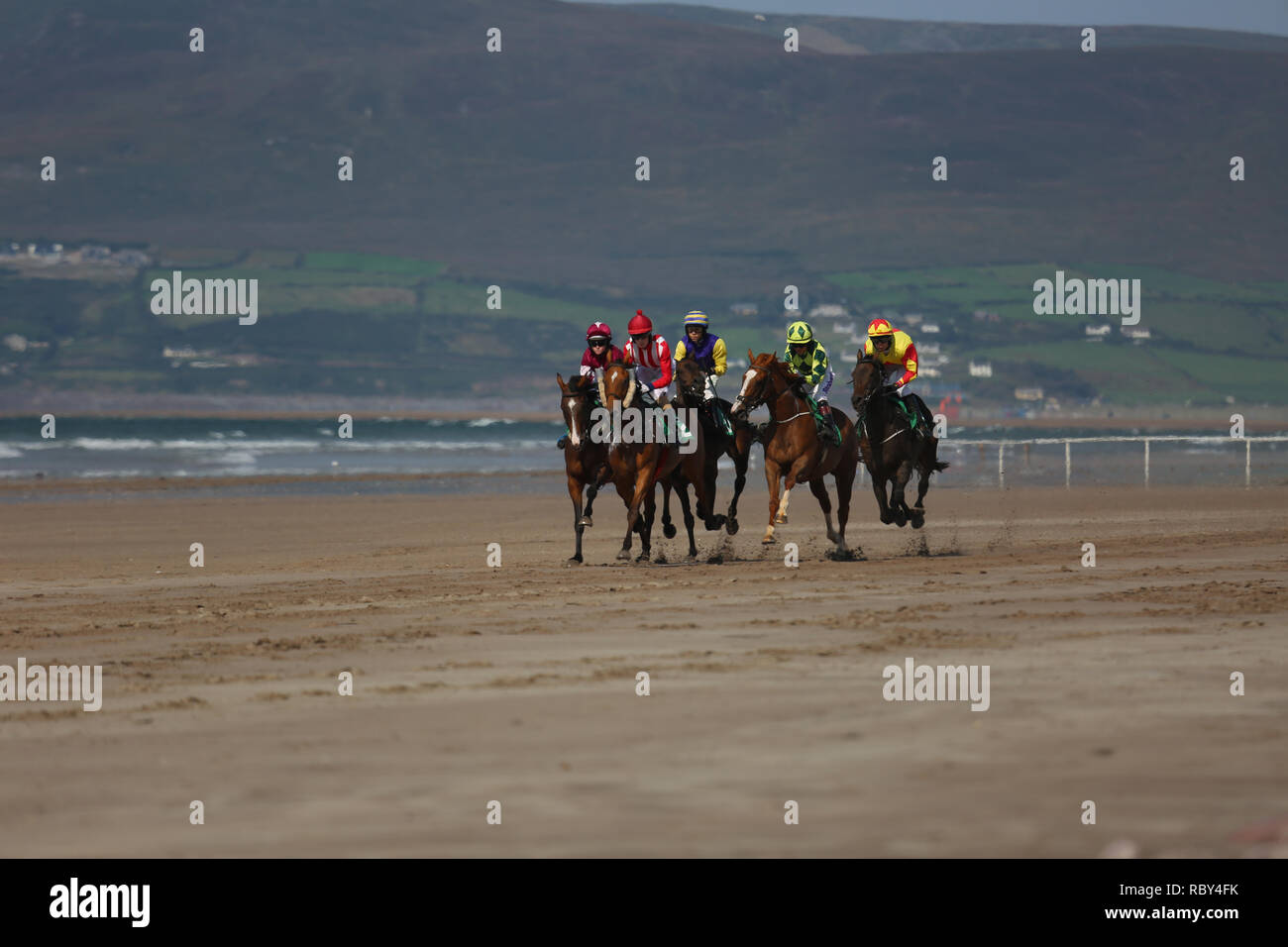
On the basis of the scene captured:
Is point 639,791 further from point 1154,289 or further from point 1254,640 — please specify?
point 1154,289

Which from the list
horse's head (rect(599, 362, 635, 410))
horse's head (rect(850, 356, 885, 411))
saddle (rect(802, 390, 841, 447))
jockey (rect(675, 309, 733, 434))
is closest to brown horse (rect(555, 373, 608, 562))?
horse's head (rect(599, 362, 635, 410))

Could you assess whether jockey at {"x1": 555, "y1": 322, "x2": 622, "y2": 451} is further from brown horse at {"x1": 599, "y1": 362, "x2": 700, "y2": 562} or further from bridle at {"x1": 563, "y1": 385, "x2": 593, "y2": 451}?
brown horse at {"x1": 599, "y1": 362, "x2": 700, "y2": 562}

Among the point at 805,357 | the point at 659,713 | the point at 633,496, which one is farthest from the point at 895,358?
the point at 659,713

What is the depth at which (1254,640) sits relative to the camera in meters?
12.3

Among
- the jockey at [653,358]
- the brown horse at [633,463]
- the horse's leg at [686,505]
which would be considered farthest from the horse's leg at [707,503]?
the jockey at [653,358]

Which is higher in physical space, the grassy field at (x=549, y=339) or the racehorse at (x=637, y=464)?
the grassy field at (x=549, y=339)

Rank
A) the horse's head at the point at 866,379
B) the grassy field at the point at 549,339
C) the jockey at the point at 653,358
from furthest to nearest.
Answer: the grassy field at the point at 549,339, the horse's head at the point at 866,379, the jockey at the point at 653,358

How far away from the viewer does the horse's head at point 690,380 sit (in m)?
20.1

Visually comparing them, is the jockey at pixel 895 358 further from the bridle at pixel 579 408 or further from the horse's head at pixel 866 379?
the bridle at pixel 579 408

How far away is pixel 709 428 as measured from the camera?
20.9 m

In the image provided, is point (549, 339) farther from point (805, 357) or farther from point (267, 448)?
point (805, 357)

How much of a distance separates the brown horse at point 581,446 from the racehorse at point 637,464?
153mm
